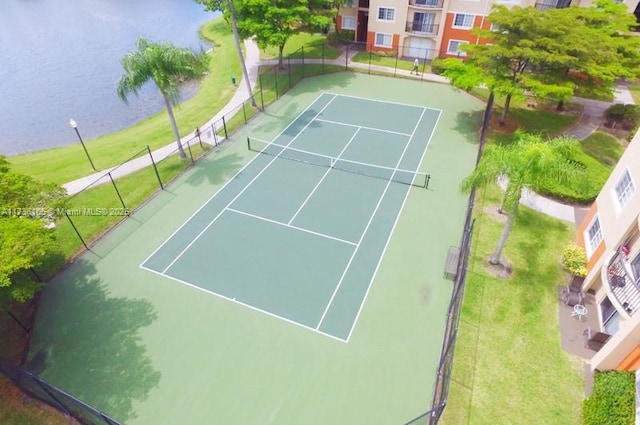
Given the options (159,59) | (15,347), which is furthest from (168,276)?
(159,59)

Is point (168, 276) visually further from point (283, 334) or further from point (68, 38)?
point (68, 38)

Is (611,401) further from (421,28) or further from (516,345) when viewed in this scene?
(421,28)

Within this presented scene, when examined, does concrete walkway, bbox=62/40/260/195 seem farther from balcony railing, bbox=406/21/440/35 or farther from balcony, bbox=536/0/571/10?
balcony, bbox=536/0/571/10

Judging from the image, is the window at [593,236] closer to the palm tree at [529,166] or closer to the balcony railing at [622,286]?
the balcony railing at [622,286]

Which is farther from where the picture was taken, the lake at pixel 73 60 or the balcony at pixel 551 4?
the balcony at pixel 551 4

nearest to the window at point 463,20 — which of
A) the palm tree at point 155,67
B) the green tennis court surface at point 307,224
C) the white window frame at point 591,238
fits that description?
the green tennis court surface at point 307,224

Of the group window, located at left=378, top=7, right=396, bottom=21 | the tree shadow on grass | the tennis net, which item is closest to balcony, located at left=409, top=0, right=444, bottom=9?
window, located at left=378, top=7, right=396, bottom=21
